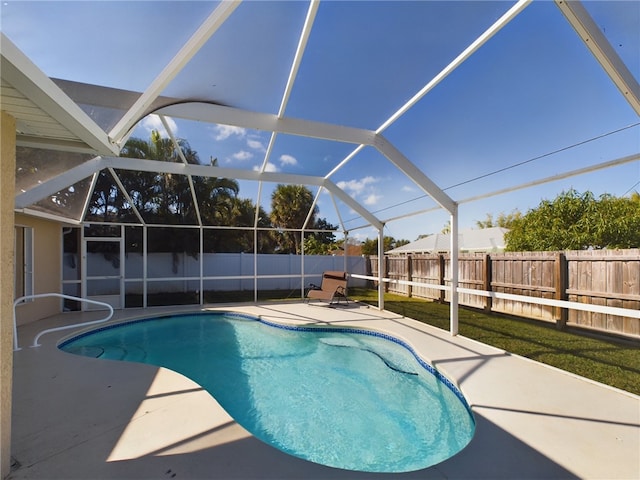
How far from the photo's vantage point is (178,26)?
2840 millimetres

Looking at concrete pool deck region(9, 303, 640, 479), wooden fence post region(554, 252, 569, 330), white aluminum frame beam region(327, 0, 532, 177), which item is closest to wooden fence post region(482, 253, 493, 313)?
wooden fence post region(554, 252, 569, 330)

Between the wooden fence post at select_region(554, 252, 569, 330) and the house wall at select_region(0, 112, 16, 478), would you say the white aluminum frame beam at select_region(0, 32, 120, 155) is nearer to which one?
the house wall at select_region(0, 112, 16, 478)

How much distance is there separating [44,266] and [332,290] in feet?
25.6

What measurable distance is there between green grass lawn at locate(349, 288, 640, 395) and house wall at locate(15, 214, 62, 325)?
9.36 meters

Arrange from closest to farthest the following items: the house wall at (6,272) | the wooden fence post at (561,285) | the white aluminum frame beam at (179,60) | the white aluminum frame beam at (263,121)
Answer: the house wall at (6,272) < the white aluminum frame beam at (179,60) < the white aluminum frame beam at (263,121) < the wooden fence post at (561,285)

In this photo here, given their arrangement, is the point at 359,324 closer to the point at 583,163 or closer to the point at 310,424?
the point at 310,424

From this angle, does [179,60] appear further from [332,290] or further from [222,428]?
[332,290]

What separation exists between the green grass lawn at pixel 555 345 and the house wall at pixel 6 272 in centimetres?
609

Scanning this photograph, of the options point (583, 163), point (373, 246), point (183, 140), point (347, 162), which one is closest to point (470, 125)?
point (583, 163)

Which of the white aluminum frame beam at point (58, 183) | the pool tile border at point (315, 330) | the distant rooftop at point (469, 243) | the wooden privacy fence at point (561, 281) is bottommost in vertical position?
the pool tile border at point (315, 330)

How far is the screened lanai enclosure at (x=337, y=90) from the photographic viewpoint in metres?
2.48

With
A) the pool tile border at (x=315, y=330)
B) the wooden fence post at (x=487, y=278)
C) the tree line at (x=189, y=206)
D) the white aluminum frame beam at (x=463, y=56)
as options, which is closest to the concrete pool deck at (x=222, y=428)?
the pool tile border at (x=315, y=330)

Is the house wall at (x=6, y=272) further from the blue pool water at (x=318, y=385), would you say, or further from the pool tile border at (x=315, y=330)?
the pool tile border at (x=315, y=330)

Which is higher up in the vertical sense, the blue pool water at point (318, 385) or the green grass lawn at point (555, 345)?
the green grass lawn at point (555, 345)
